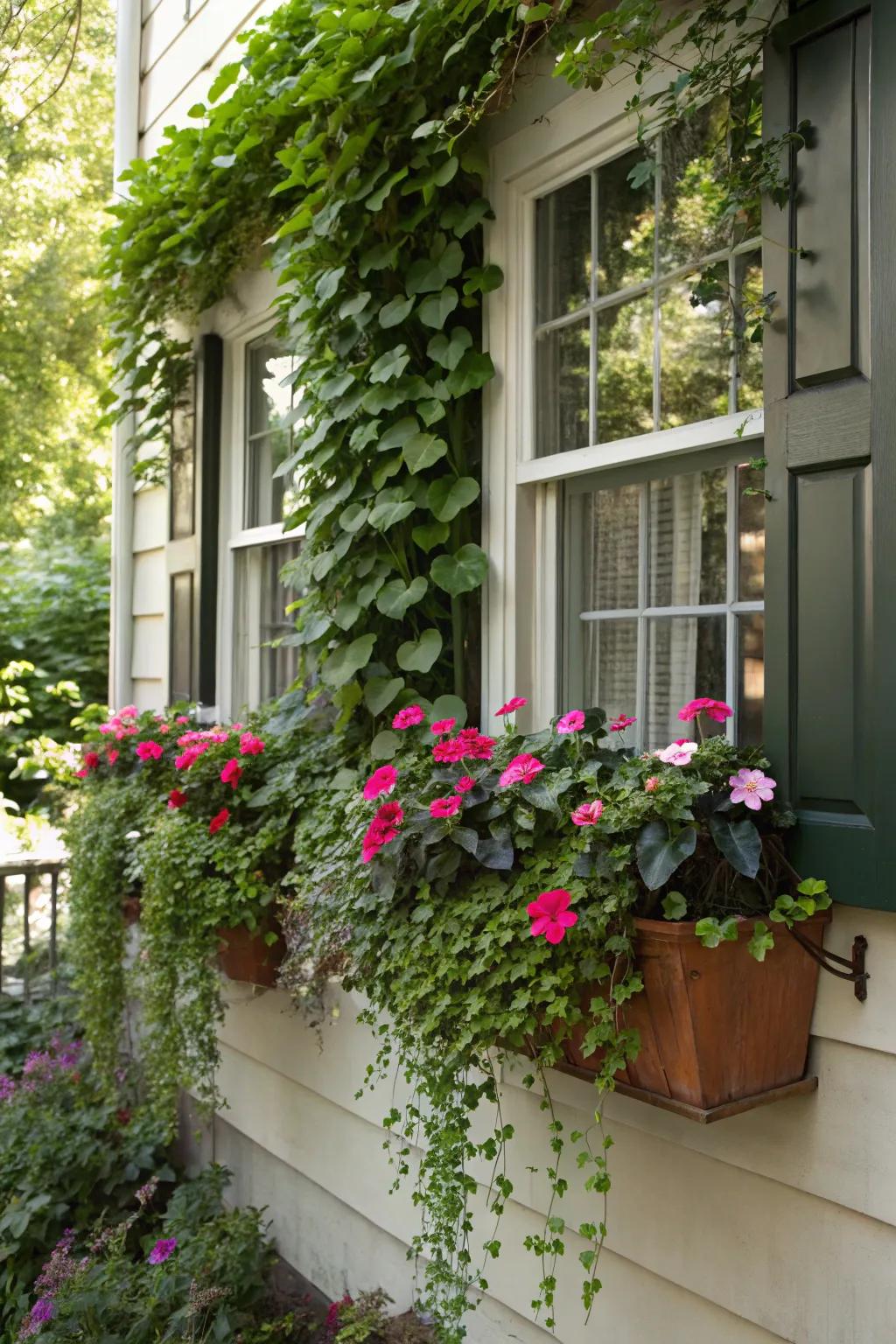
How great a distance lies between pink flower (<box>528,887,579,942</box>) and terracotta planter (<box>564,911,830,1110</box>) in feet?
0.38

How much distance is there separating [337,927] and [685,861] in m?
0.77

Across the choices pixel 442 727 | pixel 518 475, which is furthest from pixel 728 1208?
pixel 518 475

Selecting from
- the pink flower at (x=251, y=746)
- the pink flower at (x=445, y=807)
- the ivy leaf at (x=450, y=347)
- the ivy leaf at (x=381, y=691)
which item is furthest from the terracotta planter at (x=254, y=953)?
the ivy leaf at (x=450, y=347)

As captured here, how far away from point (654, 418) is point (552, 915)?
102cm

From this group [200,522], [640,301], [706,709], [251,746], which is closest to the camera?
[706,709]

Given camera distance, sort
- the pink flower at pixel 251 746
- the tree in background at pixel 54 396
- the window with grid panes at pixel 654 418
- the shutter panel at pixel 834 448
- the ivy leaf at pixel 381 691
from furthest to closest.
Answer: the tree in background at pixel 54 396
the pink flower at pixel 251 746
the ivy leaf at pixel 381 691
the window with grid panes at pixel 654 418
the shutter panel at pixel 834 448

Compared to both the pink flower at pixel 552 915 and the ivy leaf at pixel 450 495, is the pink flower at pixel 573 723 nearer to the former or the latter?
the pink flower at pixel 552 915

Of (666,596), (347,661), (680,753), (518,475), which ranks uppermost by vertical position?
(518,475)

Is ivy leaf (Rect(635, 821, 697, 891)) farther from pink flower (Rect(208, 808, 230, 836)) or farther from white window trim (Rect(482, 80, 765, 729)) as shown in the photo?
pink flower (Rect(208, 808, 230, 836))

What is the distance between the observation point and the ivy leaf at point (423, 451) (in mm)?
2291

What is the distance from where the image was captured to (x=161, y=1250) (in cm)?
265

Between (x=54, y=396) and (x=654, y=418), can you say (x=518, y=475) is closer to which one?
(x=654, y=418)

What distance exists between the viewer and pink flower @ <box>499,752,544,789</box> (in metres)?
1.75

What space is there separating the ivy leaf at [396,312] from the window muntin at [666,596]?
553 millimetres
